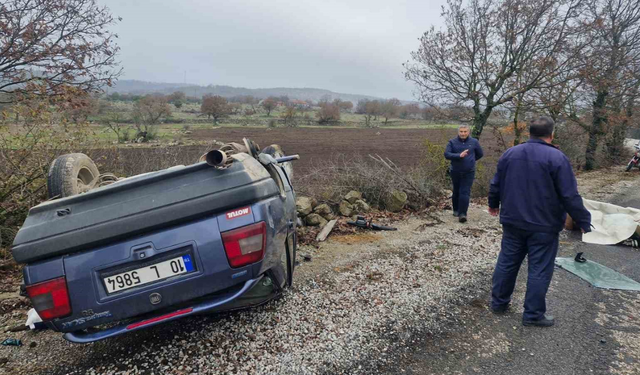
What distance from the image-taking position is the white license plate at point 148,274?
7.21 feet

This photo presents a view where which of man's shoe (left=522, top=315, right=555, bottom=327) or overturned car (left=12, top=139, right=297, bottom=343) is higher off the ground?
overturned car (left=12, top=139, right=297, bottom=343)

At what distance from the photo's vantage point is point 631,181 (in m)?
11.4

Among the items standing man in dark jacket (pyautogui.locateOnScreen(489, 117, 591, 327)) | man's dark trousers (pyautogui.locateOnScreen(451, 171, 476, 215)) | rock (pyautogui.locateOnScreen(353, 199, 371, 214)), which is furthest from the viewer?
rock (pyautogui.locateOnScreen(353, 199, 371, 214))

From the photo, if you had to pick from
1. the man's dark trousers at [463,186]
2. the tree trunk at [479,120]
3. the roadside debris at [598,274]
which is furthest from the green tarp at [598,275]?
the tree trunk at [479,120]

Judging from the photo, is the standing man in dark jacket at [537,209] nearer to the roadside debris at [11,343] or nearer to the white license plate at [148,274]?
the white license plate at [148,274]

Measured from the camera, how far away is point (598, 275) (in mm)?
4152

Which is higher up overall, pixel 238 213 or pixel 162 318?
pixel 238 213

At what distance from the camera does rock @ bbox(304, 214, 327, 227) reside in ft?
20.1

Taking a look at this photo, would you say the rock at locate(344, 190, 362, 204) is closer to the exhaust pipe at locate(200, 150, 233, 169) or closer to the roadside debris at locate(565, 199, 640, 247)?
the roadside debris at locate(565, 199, 640, 247)

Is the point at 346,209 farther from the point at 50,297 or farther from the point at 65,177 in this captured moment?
the point at 50,297

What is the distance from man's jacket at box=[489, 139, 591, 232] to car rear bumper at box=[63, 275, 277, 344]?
2381 millimetres

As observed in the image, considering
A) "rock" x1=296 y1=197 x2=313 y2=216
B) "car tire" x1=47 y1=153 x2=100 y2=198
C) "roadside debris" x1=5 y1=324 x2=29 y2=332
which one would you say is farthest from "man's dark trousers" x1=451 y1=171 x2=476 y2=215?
"roadside debris" x1=5 y1=324 x2=29 y2=332

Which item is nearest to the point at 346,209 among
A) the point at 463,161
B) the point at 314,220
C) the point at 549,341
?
the point at 314,220

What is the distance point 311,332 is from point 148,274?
1.43m
